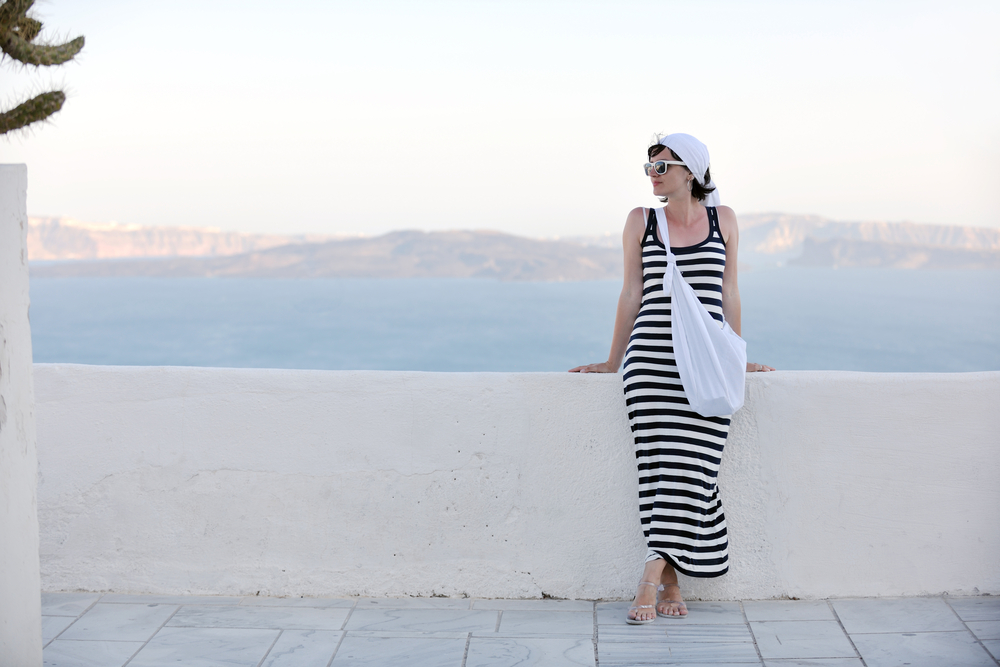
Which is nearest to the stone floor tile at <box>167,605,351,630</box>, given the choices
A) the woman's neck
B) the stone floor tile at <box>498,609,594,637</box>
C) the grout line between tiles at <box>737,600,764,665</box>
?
the stone floor tile at <box>498,609,594,637</box>

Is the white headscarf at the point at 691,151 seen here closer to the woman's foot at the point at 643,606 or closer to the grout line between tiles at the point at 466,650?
the woman's foot at the point at 643,606

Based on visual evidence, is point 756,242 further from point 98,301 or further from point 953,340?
point 98,301

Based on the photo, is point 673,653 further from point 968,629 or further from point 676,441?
point 968,629

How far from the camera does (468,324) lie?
94.9m

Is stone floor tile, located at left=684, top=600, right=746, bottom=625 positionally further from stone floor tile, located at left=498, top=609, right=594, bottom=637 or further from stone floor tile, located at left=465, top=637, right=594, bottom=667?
stone floor tile, located at left=465, top=637, right=594, bottom=667

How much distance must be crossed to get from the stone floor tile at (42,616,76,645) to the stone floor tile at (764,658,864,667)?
87.7 inches

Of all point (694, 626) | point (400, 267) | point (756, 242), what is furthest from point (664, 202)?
point (400, 267)

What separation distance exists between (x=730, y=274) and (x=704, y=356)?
39cm

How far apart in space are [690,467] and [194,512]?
1785mm

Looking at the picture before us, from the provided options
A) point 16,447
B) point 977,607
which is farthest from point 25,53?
point 977,607

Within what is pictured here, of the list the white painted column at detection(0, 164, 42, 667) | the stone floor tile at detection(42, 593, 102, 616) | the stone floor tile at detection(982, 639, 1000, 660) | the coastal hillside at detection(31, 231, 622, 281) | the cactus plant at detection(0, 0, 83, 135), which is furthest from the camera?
the coastal hillside at detection(31, 231, 622, 281)

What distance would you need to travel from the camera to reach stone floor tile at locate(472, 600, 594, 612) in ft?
9.19

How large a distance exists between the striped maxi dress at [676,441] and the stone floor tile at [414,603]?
69cm

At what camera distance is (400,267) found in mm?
131250
